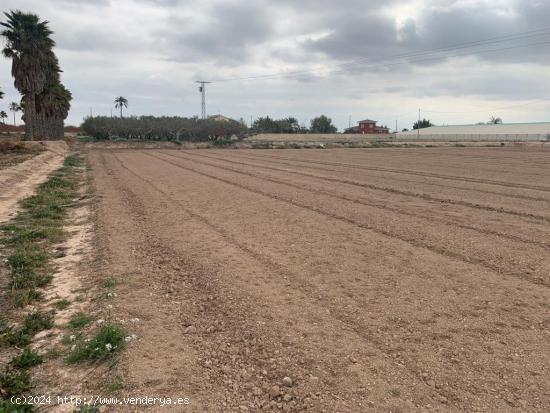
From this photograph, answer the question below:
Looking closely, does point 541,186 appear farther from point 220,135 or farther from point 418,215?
point 220,135

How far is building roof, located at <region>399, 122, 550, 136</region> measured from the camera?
98825 mm

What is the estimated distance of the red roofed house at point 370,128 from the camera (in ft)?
547

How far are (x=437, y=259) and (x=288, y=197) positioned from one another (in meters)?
8.58

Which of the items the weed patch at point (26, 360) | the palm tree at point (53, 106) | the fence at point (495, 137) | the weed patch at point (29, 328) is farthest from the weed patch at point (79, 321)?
the fence at point (495, 137)

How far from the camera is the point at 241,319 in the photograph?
5699mm

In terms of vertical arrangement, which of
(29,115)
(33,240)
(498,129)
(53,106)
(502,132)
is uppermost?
(53,106)

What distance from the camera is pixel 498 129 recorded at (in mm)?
108375

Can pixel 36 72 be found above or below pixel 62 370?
above

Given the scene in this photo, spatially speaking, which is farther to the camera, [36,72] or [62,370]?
[36,72]

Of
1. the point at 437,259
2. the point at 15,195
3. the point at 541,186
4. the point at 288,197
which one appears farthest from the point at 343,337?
the point at 541,186

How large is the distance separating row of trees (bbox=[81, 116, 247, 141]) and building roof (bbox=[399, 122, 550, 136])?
5429 centimetres

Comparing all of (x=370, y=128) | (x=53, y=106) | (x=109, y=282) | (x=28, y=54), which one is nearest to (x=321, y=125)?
(x=370, y=128)

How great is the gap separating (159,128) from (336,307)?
10344 centimetres

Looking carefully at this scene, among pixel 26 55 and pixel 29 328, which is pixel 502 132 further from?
pixel 29 328
